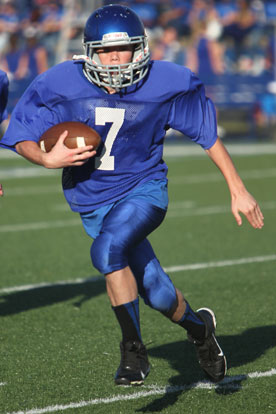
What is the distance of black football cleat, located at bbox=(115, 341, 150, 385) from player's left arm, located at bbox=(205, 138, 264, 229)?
0.74 m

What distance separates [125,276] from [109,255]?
119 mm

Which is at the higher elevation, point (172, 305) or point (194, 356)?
point (172, 305)

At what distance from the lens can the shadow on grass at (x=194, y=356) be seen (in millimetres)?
3625

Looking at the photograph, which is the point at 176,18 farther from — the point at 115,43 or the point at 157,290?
the point at 157,290

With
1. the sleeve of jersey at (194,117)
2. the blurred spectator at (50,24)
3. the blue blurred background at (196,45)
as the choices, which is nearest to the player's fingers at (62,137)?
the sleeve of jersey at (194,117)

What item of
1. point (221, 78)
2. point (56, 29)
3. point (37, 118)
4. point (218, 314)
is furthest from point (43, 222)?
point (56, 29)

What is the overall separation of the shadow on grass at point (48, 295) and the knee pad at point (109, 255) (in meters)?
1.98

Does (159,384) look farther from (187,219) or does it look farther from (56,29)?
(56,29)

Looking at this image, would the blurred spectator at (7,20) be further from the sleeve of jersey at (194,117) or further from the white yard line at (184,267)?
the sleeve of jersey at (194,117)

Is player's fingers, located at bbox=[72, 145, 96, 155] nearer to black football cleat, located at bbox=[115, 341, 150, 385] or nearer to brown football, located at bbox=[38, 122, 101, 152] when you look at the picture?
brown football, located at bbox=[38, 122, 101, 152]

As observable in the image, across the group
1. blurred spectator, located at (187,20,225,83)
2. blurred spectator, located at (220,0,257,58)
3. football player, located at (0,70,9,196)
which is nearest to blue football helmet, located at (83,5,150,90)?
football player, located at (0,70,9,196)

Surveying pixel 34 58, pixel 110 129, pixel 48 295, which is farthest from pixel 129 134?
pixel 34 58

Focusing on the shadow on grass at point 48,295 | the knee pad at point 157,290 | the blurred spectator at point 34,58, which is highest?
the knee pad at point 157,290

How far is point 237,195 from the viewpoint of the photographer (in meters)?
3.62
